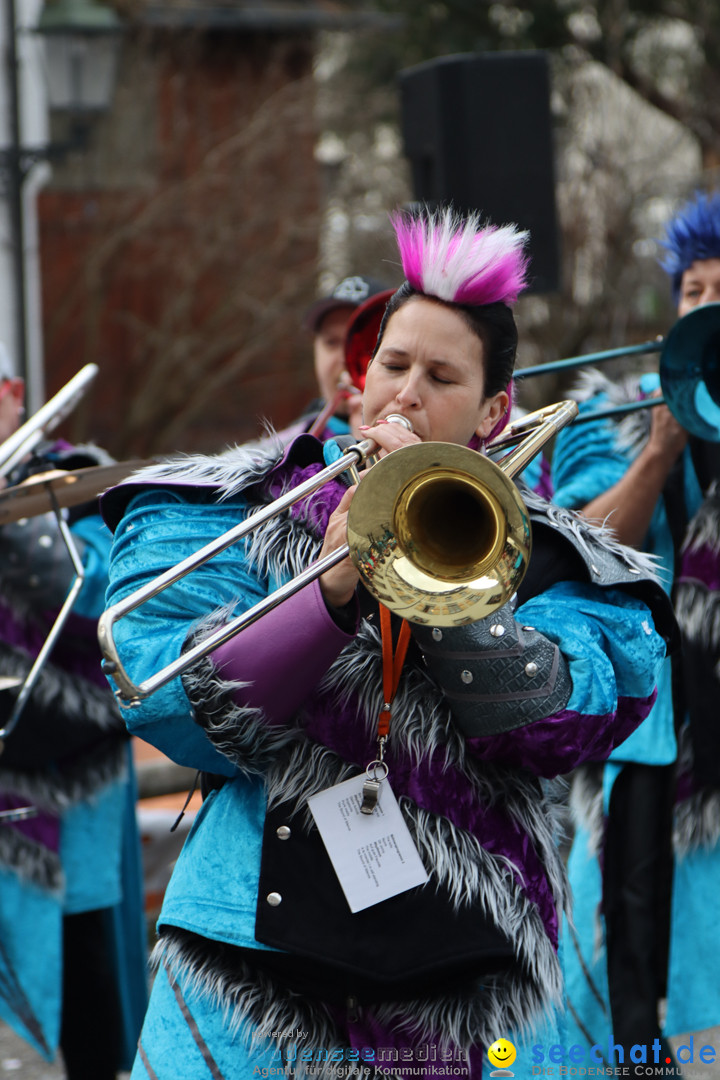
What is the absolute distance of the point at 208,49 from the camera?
1362 centimetres

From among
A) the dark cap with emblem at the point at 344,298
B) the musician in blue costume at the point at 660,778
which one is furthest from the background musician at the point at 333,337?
the musician in blue costume at the point at 660,778

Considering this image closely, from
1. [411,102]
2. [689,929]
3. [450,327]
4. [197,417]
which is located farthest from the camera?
[197,417]

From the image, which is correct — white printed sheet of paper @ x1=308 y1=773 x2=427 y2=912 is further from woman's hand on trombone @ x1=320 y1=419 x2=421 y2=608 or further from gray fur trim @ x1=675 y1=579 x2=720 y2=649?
gray fur trim @ x1=675 y1=579 x2=720 y2=649

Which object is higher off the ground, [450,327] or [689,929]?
[450,327]

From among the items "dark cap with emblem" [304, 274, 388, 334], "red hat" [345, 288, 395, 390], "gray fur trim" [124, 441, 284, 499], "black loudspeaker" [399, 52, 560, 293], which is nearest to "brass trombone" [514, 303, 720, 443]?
"red hat" [345, 288, 395, 390]

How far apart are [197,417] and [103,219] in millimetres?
2235

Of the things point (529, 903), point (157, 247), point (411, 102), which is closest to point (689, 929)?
point (529, 903)

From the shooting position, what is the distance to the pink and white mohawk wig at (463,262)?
2105mm

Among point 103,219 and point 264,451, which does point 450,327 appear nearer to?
point 264,451

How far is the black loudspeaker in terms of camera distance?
4973 mm

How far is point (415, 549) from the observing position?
190 centimetres

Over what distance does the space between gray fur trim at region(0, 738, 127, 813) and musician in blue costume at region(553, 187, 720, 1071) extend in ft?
4.27

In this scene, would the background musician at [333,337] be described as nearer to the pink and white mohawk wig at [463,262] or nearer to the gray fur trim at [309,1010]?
the pink and white mohawk wig at [463,262]

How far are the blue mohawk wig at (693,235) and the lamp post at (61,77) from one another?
14.3 ft
